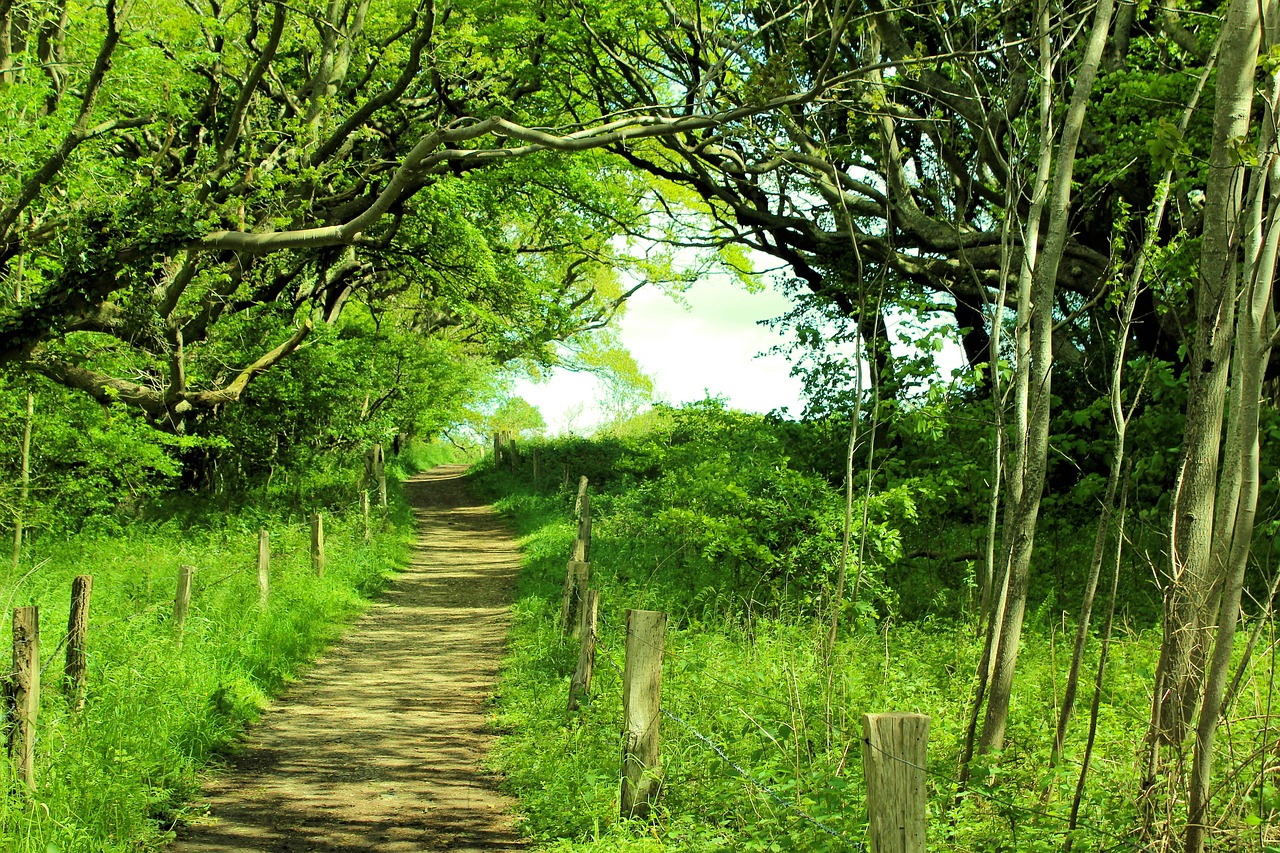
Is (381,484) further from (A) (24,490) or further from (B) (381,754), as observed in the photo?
(B) (381,754)

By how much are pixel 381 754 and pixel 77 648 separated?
2425 mm

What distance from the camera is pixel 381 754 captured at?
776cm

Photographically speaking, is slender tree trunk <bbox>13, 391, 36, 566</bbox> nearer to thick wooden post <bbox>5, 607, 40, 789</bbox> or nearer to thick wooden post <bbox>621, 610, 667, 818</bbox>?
thick wooden post <bbox>5, 607, 40, 789</bbox>

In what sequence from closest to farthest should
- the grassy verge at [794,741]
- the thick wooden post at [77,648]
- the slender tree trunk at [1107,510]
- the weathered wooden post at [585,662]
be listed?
1. the slender tree trunk at [1107,510]
2. the grassy verge at [794,741]
3. the thick wooden post at [77,648]
4. the weathered wooden post at [585,662]

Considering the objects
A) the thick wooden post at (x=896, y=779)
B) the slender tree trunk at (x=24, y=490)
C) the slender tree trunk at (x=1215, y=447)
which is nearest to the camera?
the thick wooden post at (x=896, y=779)

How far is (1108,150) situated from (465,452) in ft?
156

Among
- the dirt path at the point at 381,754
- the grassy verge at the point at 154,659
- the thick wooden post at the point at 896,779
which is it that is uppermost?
the thick wooden post at the point at 896,779

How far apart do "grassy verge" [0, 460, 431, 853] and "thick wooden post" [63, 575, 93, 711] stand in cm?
9

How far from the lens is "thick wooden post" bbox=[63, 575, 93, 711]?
6.48m

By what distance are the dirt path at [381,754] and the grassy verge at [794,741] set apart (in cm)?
35

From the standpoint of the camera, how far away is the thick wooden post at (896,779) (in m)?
2.84

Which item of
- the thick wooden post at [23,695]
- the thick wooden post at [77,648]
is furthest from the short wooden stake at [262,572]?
the thick wooden post at [23,695]

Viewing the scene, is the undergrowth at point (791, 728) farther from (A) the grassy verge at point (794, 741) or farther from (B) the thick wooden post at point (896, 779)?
(B) the thick wooden post at point (896, 779)

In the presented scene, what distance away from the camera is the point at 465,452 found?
5553 centimetres
